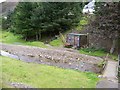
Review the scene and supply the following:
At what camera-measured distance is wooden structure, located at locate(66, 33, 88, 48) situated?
86.7ft

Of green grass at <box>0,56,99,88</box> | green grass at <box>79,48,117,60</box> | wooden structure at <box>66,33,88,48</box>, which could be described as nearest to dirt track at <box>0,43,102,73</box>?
green grass at <box>79,48,117,60</box>

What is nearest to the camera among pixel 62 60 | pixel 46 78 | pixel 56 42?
pixel 46 78

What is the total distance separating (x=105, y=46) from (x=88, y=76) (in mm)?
11018

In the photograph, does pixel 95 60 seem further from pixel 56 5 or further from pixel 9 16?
pixel 9 16

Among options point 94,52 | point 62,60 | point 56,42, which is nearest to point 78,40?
point 94,52

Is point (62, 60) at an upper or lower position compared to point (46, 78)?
lower

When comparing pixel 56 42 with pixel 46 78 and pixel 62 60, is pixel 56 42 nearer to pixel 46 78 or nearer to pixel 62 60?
pixel 62 60

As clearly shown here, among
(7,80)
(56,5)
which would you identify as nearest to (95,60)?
(7,80)

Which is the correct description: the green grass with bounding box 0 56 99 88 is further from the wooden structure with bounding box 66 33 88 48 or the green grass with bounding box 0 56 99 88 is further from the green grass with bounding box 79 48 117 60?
the wooden structure with bounding box 66 33 88 48

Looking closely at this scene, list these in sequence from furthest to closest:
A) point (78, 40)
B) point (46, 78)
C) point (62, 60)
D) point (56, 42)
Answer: point (56, 42)
point (78, 40)
point (62, 60)
point (46, 78)

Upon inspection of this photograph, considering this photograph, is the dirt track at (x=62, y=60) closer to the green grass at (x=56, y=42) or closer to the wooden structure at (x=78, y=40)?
the wooden structure at (x=78, y=40)

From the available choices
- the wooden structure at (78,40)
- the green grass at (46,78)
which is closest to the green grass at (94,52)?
the wooden structure at (78,40)

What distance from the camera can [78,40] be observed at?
26.4 m

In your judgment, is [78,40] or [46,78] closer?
[46,78]
